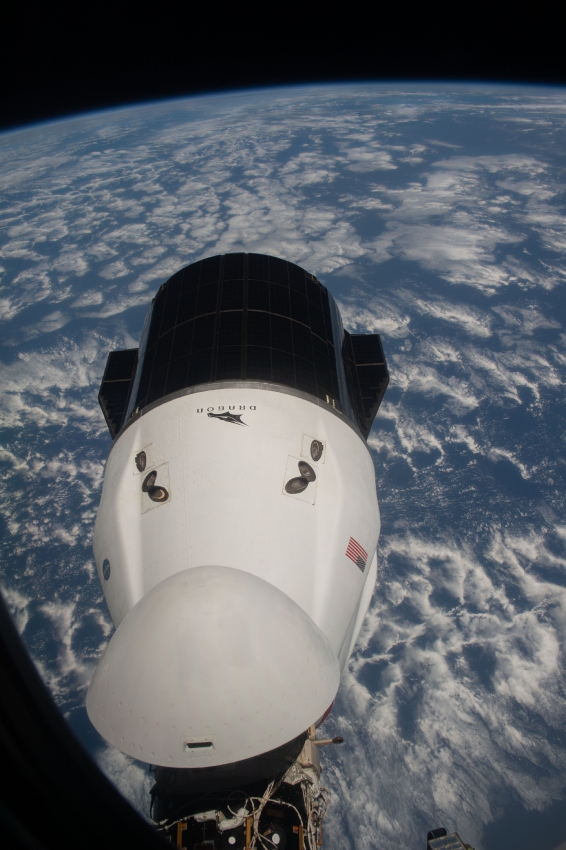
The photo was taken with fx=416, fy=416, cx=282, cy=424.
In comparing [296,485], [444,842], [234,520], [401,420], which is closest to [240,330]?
[296,485]

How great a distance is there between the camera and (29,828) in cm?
209

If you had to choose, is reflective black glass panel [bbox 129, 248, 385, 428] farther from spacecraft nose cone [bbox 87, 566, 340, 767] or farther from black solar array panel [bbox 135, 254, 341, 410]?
spacecraft nose cone [bbox 87, 566, 340, 767]

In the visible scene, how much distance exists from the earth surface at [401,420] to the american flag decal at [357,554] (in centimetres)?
849

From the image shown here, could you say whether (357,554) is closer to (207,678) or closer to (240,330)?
(207,678)

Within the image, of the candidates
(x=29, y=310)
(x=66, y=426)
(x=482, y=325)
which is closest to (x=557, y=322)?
(x=482, y=325)

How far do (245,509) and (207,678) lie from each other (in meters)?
2.60

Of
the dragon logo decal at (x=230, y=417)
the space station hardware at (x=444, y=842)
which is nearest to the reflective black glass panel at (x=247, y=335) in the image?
the dragon logo decal at (x=230, y=417)

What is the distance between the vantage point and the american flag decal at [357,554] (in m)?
7.17

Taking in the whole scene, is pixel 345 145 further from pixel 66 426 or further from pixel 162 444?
pixel 162 444

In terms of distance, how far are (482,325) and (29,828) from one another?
96.7 feet

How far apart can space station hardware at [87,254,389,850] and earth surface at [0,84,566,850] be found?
4732 mm

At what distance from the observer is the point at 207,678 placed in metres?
4.42

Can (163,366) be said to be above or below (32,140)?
below

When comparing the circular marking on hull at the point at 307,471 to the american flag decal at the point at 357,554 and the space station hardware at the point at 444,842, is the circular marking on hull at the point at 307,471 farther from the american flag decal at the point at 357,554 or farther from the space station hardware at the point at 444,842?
the space station hardware at the point at 444,842
